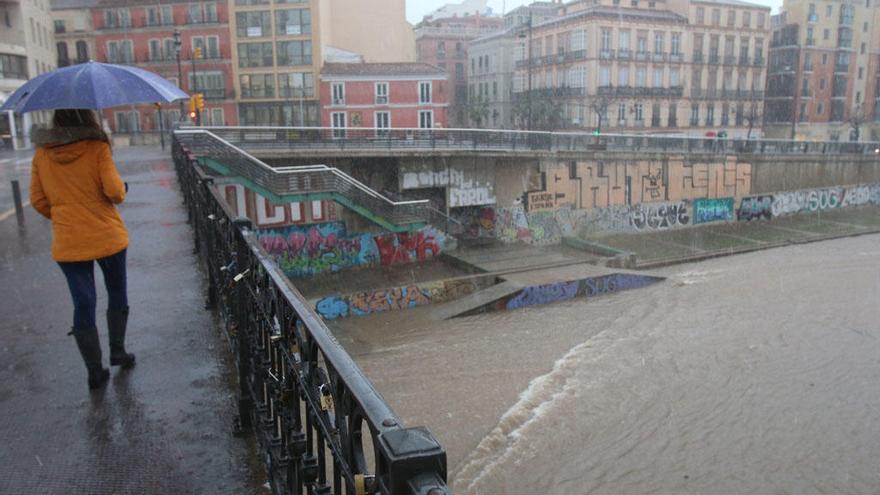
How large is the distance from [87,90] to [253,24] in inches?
1700

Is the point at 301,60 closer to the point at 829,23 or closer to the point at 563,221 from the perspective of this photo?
the point at 563,221

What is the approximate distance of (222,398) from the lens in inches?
157

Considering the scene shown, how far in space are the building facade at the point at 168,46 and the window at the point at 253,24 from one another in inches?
62.5

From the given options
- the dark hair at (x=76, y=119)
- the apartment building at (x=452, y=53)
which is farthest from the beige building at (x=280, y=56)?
the dark hair at (x=76, y=119)

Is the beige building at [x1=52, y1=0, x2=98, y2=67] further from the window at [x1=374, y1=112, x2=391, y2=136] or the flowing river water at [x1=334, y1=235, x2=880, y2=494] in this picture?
the flowing river water at [x1=334, y1=235, x2=880, y2=494]

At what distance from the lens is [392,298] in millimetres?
20703

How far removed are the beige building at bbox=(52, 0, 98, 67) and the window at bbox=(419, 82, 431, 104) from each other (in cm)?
2443

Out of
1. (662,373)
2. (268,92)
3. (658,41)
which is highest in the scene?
(658,41)

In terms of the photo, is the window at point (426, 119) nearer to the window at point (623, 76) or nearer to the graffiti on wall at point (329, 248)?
the window at point (623, 76)

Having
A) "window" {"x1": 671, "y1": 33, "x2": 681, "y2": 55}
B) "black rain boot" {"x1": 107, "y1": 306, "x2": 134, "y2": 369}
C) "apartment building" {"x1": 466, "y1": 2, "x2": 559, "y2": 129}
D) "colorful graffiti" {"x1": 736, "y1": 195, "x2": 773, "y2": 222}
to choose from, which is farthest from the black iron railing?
"black rain boot" {"x1": 107, "y1": 306, "x2": 134, "y2": 369}

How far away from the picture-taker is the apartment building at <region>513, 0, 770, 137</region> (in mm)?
42469

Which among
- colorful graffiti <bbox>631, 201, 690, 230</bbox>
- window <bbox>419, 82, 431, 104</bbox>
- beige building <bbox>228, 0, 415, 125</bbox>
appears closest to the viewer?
colorful graffiti <bbox>631, 201, 690, 230</bbox>

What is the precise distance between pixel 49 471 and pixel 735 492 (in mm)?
9180

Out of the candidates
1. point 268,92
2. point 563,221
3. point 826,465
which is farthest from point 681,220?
point 268,92
